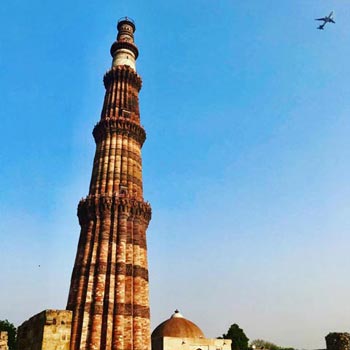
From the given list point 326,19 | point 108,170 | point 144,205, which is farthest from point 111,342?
point 326,19

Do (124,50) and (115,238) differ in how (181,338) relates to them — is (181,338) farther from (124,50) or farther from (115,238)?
(124,50)

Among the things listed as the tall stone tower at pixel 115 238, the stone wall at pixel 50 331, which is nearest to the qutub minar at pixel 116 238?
the tall stone tower at pixel 115 238

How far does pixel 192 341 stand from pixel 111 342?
58.7 ft

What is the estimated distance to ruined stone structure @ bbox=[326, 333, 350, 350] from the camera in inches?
613

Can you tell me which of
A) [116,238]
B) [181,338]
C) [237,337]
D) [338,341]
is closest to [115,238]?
[116,238]

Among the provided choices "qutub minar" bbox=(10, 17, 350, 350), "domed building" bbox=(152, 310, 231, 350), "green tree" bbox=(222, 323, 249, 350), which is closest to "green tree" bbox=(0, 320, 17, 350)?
"domed building" bbox=(152, 310, 231, 350)

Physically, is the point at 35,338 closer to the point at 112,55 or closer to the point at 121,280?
the point at 121,280

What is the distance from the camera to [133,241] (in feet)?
81.9

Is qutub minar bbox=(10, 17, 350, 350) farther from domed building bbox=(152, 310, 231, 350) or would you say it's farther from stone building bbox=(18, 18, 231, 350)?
domed building bbox=(152, 310, 231, 350)

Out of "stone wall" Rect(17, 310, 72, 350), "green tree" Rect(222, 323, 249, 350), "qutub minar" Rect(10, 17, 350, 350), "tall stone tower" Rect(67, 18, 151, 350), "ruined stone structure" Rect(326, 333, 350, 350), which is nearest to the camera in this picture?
"stone wall" Rect(17, 310, 72, 350)

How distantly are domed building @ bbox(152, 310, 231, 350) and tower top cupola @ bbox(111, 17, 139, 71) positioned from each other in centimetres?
2353

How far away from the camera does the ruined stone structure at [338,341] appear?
15576mm

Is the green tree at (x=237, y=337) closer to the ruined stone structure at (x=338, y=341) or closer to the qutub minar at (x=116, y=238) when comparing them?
the qutub minar at (x=116, y=238)

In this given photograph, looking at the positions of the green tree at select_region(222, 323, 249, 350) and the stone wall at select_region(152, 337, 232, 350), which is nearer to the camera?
the stone wall at select_region(152, 337, 232, 350)
